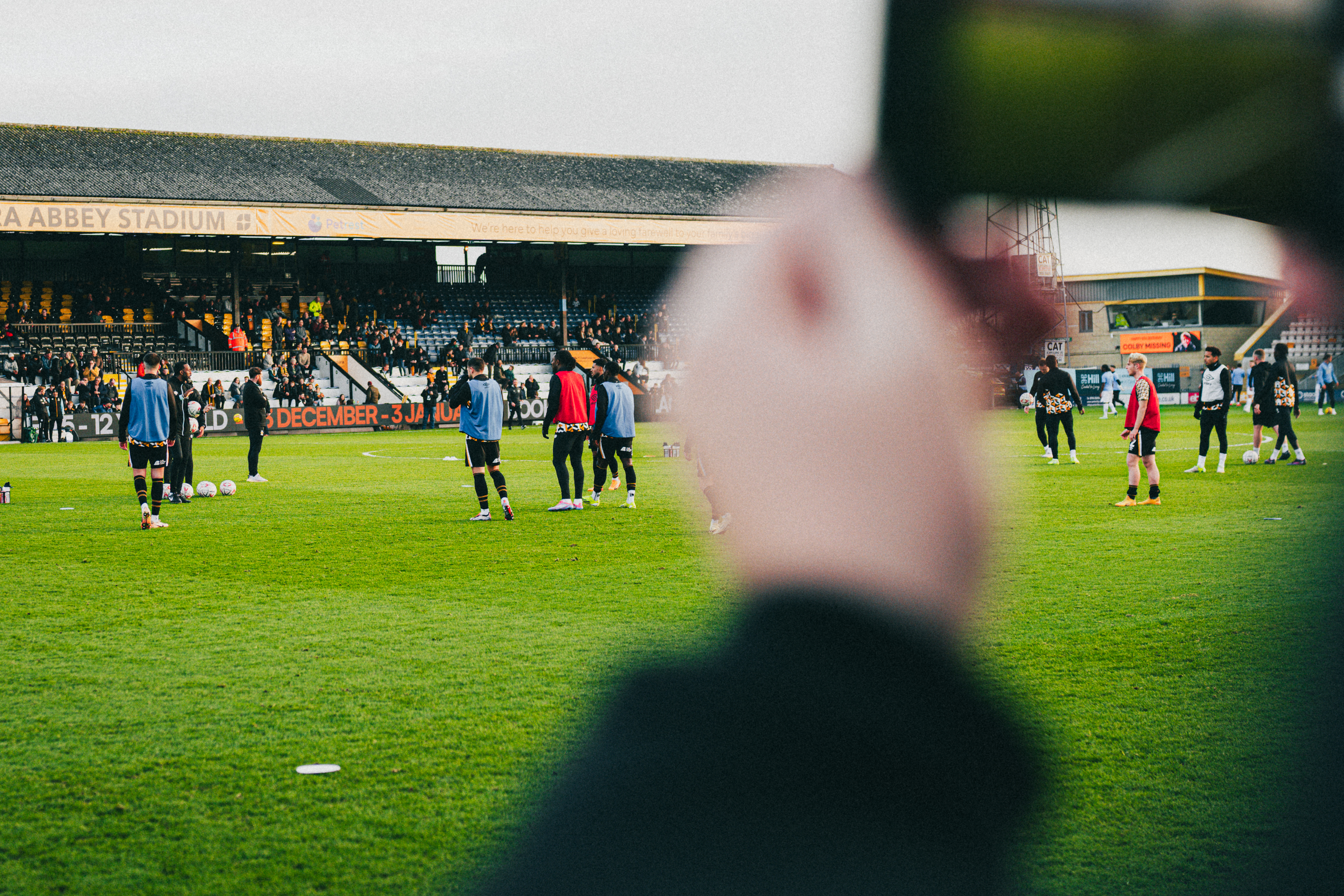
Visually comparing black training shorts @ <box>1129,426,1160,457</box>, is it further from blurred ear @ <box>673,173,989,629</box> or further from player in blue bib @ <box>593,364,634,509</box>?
blurred ear @ <box>673,173,989,629</box>

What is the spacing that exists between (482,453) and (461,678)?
733 centimetres

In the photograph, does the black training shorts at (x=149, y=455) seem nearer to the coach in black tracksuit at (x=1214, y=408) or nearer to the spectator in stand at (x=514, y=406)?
the coach in black tracksuit at (x=1214, y=408)

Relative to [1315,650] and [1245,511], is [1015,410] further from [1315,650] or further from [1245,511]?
[1245,511]

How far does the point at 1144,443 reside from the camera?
1299 centimetres

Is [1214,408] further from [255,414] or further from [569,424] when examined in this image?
[255,414]

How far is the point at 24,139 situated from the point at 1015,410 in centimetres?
4966

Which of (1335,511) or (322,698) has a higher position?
(1335,511)

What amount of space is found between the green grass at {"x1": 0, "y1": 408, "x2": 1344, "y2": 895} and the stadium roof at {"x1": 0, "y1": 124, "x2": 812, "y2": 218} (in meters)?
31.7

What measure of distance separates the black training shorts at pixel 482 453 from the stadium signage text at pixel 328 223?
2112 cm

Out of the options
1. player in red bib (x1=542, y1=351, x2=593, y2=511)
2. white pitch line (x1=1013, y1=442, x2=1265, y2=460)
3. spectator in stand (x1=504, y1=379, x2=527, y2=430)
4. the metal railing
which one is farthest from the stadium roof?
player in red bib (x1=542, y1=351, x2=593, y2=511)

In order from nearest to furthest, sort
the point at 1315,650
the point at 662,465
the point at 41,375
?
1. the point at 1315,650
2. the point at 662,465
3. the point at 41,375

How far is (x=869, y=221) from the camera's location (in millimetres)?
1354

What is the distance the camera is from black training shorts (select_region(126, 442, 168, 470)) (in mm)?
12680

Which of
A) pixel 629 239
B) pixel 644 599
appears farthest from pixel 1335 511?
pixel 629 239
